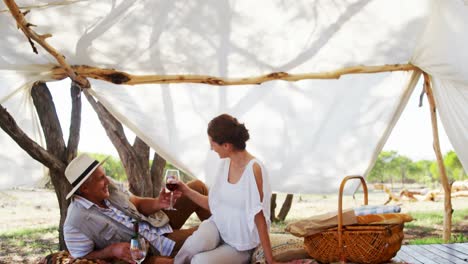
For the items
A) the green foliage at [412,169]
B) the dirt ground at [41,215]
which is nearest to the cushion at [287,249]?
the dirt ground at [41,215]

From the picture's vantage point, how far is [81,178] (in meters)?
3.07

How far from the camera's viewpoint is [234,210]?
10.2 ft

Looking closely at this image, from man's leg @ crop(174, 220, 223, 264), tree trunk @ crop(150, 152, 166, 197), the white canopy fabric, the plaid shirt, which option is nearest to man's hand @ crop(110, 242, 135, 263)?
the plaid shirt

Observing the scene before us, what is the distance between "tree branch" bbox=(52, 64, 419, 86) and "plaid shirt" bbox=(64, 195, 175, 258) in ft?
3.91

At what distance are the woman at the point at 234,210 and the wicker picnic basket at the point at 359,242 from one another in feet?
1.31

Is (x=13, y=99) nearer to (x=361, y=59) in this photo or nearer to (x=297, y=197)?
(x=361, y=59)

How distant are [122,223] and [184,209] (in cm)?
59

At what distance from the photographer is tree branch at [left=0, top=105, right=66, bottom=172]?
4.07 meters

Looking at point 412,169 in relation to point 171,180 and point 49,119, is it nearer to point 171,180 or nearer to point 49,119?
point 49,119

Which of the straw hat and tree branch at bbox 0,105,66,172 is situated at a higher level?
tree branch at bbox 0,105,66,172

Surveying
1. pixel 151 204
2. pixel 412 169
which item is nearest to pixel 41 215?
pixel 151 204

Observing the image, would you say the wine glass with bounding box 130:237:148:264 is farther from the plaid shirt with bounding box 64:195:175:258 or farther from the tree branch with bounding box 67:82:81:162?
the tree branch with bounding box 67:82:81:162

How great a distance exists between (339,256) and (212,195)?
2.67 ft

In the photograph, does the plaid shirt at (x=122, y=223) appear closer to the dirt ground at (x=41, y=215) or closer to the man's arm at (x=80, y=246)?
the man's arm at (x=80, y=246)
